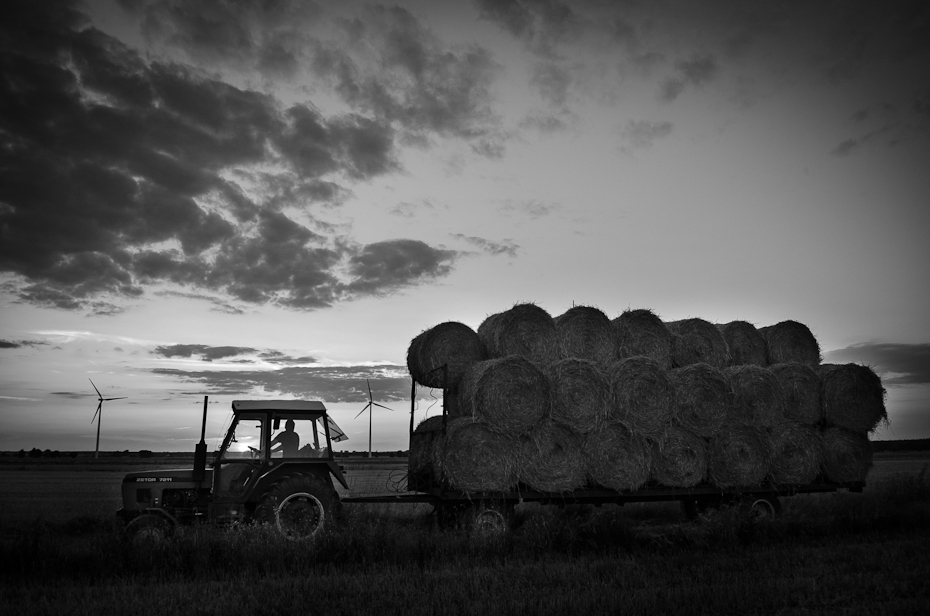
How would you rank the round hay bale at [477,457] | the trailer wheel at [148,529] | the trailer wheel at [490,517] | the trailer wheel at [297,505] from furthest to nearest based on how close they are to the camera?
the round hay bale at [477,457]
the trailer wheel at [490,517]
the trailer wheel at [297,505]
the trailer wheel at [148,529]

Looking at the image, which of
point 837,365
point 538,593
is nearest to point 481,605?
point 538,593

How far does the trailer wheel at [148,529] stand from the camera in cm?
839

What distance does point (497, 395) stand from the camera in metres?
10.5

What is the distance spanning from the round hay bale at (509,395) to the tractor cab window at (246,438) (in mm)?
3114

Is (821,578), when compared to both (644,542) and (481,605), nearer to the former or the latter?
(644,542)

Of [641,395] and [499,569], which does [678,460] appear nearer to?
[641,395]

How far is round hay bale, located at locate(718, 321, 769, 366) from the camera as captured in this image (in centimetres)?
1329

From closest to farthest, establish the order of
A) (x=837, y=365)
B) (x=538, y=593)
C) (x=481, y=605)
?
(x=481, y=605) → (x=538, y=593) → (x=837, y=365)

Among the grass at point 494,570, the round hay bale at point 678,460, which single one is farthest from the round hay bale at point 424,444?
the round hay bale at point 678,460

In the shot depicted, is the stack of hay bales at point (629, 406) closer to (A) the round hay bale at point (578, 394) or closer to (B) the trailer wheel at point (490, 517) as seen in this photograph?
(A) the round hay bale at point (578, 394)

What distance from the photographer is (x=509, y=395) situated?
1054 centimetres

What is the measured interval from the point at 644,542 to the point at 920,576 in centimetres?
323

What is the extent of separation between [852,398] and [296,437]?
9.89 metres

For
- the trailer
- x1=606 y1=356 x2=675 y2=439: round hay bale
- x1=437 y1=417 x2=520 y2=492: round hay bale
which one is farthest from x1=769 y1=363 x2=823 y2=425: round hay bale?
x1=437 y1=417 x2=520 y2=492: round hay bale
